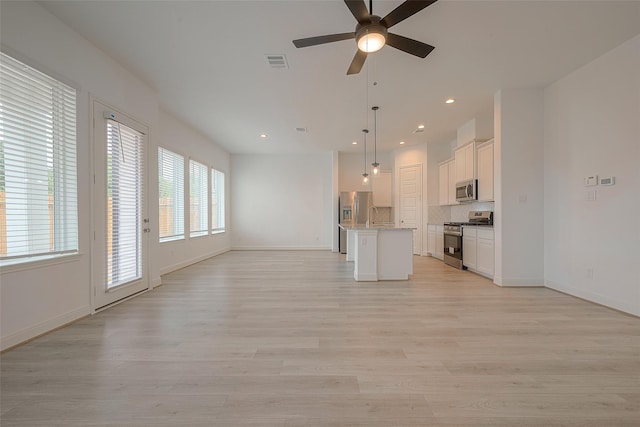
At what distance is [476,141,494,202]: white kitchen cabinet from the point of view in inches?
186

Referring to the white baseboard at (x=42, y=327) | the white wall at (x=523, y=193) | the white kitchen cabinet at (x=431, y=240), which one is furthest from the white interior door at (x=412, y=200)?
the white baseboard at (x=42, y=327)

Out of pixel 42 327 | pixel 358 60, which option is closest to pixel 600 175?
pixel 358 60

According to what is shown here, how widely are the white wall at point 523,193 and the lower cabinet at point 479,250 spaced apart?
323 millimetres

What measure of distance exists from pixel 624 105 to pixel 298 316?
457cm

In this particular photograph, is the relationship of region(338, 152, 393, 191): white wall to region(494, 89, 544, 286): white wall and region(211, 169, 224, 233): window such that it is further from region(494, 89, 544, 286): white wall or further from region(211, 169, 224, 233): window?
region(494, 89, 544, 286): white wall

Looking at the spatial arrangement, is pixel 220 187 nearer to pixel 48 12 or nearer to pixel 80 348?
pixel 48 12

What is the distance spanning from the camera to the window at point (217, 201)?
7.45 meters

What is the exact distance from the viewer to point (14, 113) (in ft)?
7.61

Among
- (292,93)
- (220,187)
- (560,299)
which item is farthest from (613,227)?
(220,187)

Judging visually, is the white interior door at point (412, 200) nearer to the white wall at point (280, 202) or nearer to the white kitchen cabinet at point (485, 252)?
the white wall at point (280, 202)

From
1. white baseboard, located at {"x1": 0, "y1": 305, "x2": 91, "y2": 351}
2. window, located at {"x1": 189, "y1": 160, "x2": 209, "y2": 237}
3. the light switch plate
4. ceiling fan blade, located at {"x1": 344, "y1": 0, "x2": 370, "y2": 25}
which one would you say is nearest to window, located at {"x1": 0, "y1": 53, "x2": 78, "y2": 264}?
white baseboard, located at {"x1": 0, "y1": 305, "x2": 91, "y2": 351}

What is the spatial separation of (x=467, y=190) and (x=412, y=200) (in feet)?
7.31

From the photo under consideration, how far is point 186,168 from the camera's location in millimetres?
5887

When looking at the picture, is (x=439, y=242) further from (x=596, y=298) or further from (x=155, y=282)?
(x=155, y=282)
